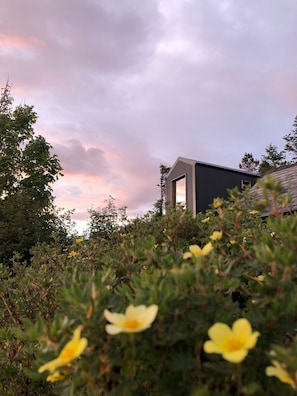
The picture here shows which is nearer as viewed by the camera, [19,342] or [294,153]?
[19,342]

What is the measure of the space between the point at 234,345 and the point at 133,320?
208 millimetres

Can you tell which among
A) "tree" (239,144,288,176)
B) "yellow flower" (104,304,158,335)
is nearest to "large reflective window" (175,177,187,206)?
"yellow flower" (104,304,158,335)

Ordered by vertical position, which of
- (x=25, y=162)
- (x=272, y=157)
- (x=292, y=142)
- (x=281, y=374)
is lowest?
(x=281, y=374)

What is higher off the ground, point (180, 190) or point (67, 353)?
point (180, 190)

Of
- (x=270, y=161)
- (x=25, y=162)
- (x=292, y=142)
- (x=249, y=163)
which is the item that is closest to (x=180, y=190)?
(x=25, y=162)

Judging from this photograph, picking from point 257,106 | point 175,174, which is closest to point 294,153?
point 175,174

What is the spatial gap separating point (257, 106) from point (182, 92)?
13.6 ft

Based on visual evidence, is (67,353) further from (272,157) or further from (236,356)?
(272,157)

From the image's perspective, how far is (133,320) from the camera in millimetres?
819

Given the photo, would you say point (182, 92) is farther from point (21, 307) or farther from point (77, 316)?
point (77, 316)

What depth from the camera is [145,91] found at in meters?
10.2

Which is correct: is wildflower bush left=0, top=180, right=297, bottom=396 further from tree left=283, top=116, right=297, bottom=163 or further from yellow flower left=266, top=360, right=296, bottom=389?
tree left=283, top=116, right=297, bottom=163

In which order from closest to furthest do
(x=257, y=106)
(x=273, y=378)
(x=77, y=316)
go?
(x=77, y=316) → (x=273, y=378) → (x=257, y=106)

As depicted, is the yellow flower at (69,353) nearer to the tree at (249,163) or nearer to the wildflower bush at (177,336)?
the wildflower bush at (177,336)
